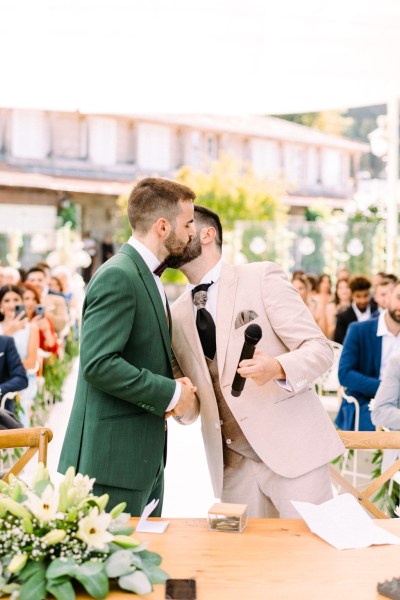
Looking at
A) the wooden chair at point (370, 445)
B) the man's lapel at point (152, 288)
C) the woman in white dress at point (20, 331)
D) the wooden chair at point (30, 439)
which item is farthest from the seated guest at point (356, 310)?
the man's lapel at point (152, 288)

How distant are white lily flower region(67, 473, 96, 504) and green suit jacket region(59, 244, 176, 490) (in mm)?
540

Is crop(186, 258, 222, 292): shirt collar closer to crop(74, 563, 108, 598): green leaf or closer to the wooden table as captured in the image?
the wooden table

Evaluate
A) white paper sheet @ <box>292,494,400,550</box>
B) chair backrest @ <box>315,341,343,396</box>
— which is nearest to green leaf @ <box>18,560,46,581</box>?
white paper sheet @ <box>292,494,400,550</box>

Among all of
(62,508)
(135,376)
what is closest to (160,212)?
(135,376)

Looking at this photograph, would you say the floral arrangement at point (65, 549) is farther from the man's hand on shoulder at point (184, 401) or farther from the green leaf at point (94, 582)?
the man's hand on shoulder at point (184, 401)

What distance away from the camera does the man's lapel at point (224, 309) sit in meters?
2.97

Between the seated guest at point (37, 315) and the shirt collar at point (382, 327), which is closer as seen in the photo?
the shirt collar at point (382, 327)

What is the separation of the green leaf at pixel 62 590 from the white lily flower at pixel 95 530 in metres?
0.10

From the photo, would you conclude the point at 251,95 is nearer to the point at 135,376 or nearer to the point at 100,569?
the point at 135,376

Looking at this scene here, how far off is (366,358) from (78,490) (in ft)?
13.0

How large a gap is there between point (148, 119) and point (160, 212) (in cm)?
3209

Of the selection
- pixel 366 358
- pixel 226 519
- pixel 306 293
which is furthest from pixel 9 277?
pixel 226 519

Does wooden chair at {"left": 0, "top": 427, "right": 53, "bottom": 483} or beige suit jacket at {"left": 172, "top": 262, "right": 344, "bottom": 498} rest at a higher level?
beige suit jacket at {"left": 172, "top": 262, "right": 344, "bottom": 498}

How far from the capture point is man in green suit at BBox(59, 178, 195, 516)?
2.62m
